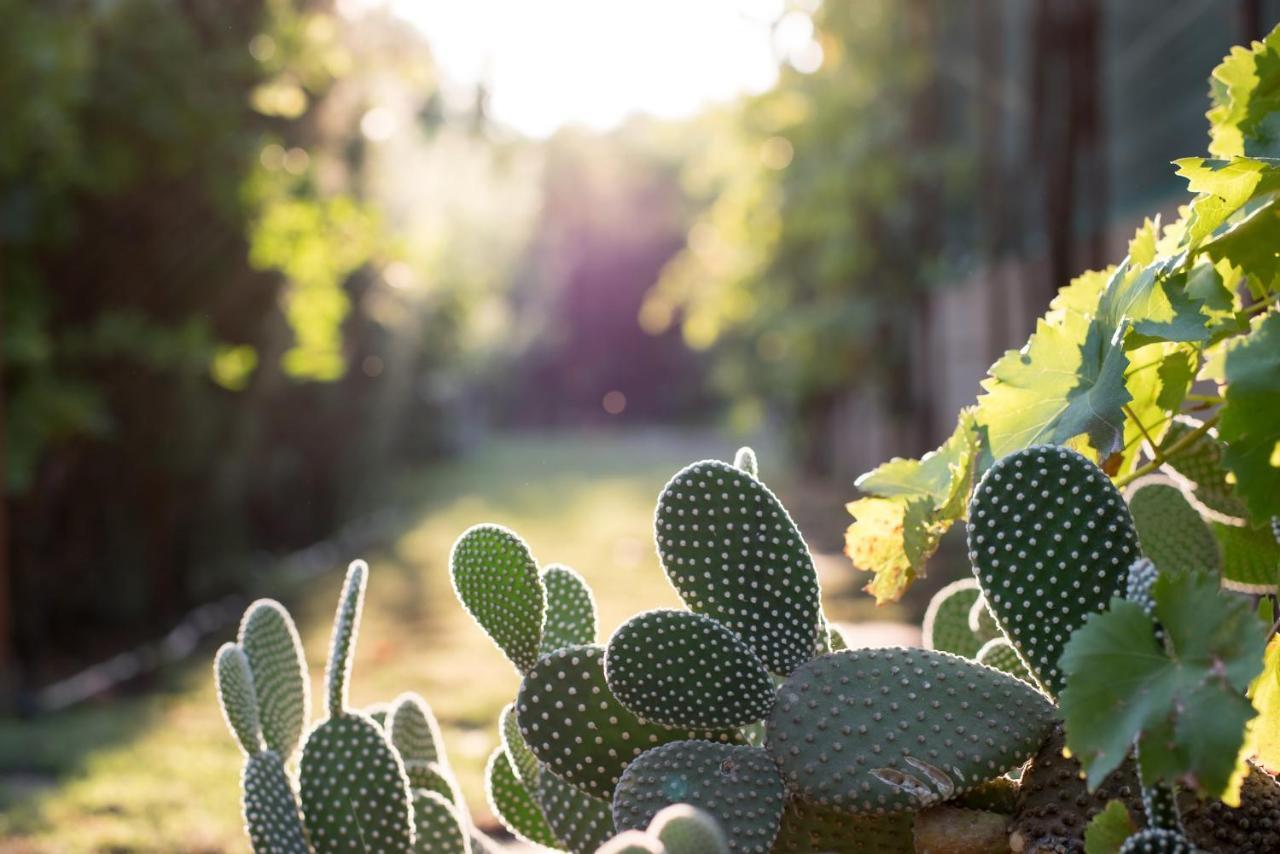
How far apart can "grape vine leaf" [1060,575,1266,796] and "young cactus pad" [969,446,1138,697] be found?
211mm

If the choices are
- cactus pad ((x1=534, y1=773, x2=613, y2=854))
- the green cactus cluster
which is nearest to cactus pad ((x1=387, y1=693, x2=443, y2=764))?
the green cactus cluster

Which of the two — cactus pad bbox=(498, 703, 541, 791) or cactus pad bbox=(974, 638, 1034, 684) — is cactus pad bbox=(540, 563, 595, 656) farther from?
cactus pad bbox=(974, 638, 1034, 684)

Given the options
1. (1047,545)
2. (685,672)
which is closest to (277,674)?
(685,672)

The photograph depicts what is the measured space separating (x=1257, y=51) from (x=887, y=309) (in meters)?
15.9

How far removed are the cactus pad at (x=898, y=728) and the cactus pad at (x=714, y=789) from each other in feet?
0.07

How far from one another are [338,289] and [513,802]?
1375 centimetres

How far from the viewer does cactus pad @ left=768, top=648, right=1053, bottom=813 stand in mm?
1152

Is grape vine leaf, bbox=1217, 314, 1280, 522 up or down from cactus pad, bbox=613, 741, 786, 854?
up

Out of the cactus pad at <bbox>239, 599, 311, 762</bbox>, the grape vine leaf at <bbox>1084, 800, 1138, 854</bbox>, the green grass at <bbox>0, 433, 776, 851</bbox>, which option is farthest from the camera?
the green grass at <bbox>0, 433, 776, 851</bbox>

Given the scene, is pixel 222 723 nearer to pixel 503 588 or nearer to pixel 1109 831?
pixel 503 588

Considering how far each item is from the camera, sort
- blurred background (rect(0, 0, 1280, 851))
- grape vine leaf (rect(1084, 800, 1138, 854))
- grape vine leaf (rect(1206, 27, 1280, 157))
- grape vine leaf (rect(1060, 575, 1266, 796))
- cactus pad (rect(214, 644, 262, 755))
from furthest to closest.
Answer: blurred background (rect(0, 0, 1280, 851)) → cactus pad (rect(214, 644, 262, 755)) → grape vine leaf (rect(1206, 27, 1280, 157)) → grape vine leaf (rect(1084, 800, 1138, 854)) → grape vine leaf (rect(1060, 575, 1266, 796))

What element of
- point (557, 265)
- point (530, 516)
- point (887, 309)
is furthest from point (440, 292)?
point (557, 265)

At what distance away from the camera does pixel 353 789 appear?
139 cm

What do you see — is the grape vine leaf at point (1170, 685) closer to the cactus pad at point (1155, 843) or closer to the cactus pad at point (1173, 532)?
the cactus pad at point (1155, 843)
